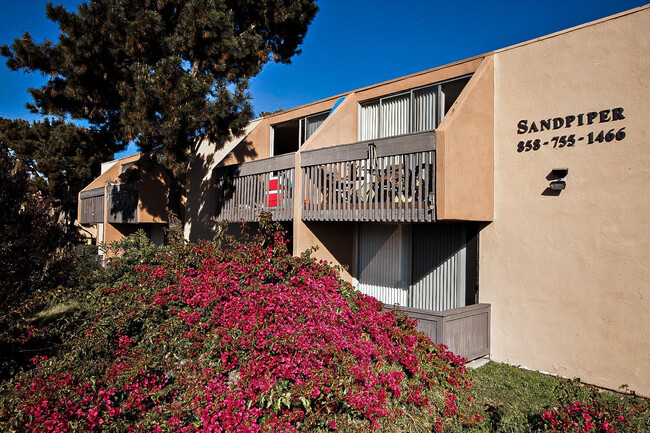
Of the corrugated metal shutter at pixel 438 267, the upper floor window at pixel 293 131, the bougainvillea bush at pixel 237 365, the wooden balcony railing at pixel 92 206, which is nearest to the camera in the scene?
the bougainvillea bush at pixel 237 365

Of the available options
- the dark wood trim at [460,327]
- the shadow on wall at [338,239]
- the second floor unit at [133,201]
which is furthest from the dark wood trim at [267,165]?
the second floor unit at [133,201]

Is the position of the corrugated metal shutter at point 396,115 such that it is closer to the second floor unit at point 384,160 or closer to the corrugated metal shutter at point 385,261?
the second floor unit at point 384,160

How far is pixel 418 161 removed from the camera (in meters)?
7.34

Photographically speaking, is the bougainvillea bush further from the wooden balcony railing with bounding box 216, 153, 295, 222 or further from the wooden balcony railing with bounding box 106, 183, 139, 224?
the wooden balcony railing with bounding box 106, 183, 139, 224

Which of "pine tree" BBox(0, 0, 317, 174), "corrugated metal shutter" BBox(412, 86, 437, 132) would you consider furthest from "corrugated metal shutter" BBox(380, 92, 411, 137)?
"pine tree" BBox(0, 0, 317, 174)

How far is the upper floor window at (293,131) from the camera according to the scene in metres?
12.2

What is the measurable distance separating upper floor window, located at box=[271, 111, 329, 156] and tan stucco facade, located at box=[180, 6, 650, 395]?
4653 millimetres

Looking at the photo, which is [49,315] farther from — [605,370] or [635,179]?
[635,179]

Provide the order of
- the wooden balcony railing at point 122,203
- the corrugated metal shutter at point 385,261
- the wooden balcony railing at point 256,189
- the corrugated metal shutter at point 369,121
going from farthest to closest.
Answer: the wooden balcony railing at point 122,203
the corrugated metal shutter at point 369,121
the wooden balcony railing at point 256,189
the corrugated metal shutter at point 385,261

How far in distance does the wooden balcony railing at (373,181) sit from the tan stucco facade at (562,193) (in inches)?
15.0

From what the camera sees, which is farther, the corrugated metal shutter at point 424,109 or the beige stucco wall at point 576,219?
the corrugated metal shutter at point 424,109

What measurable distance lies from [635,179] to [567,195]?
0.99 metres

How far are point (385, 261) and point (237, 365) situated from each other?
549 cm

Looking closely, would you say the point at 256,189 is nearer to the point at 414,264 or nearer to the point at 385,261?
the point at 385,261
